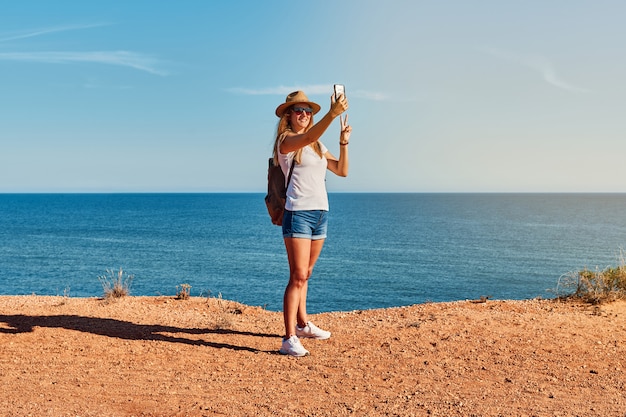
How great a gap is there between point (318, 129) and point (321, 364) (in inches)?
84.9

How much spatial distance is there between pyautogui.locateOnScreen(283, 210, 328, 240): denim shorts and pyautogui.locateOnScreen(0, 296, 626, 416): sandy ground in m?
1.19

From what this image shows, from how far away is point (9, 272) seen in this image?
35.3m

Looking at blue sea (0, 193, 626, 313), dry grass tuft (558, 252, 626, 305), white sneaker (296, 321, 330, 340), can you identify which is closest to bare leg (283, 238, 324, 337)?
white sneaker (296, 321, 330, 340)

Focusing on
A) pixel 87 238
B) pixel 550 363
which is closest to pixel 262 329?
pixel 550 363

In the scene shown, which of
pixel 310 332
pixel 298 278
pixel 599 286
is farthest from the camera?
pixel 599 286

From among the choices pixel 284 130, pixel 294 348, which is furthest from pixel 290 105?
pixel 294 348

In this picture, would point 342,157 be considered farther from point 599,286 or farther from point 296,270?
point 599,286

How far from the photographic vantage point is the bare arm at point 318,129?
191 inches

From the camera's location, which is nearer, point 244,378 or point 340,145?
point 244,378

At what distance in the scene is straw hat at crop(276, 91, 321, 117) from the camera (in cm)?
552

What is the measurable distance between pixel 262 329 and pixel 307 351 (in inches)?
55.2

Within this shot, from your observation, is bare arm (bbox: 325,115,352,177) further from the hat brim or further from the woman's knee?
the woman's knee

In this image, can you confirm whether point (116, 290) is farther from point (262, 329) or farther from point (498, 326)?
point (498, 326)

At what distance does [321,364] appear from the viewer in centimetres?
549
